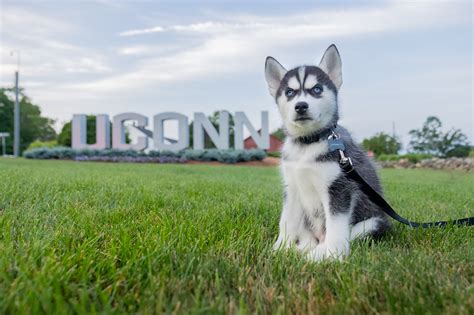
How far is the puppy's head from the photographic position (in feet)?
7.47

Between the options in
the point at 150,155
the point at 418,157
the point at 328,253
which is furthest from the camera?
the point at 418,157

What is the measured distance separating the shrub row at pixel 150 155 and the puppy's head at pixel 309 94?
644 inches

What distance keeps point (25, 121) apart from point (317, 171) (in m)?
56.1

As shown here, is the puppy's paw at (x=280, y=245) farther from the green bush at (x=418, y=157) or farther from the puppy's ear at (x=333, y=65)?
the green bush at (x=418, y=157)

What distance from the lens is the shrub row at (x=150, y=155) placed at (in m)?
19.3

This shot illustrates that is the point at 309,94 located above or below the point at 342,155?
above

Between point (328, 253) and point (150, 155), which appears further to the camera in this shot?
point (150, 155)

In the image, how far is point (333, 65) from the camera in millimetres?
2484

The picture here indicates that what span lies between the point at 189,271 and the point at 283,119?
1.30 metres

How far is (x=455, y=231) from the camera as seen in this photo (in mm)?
2568

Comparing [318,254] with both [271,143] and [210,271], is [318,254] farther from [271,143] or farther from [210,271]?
[271,143]

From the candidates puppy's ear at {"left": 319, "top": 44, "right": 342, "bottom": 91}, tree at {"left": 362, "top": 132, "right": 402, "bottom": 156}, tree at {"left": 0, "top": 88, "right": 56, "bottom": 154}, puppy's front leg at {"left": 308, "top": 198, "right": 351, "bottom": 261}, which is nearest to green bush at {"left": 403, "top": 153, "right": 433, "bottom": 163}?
tree at {"left": 362, "top": 132, "right": 402, "bottom": 156}

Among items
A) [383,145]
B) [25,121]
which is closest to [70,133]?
[25,121]

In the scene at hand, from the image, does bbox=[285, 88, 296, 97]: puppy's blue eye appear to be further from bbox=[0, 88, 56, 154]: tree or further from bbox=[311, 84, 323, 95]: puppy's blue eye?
bbox=[0, 88, 56, 154]: tree
